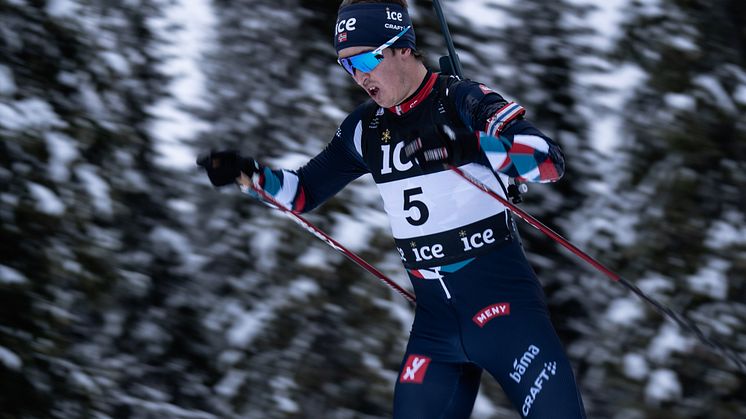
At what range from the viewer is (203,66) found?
6.09 metres

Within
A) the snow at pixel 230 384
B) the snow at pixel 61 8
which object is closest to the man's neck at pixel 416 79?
the snow at pixel 230 384

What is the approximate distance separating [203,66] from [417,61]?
332 centimetres

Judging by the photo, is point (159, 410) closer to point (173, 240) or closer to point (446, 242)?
point (173, 240)

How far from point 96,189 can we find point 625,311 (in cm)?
376

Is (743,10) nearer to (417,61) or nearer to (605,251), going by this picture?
(605,251)

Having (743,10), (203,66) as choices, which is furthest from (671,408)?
(203,66)

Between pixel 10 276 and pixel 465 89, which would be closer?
pixel 465 89

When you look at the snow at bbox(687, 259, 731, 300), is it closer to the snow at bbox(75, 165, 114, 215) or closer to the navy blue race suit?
the navy blue race suit

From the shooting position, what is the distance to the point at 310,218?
5422 millimetres

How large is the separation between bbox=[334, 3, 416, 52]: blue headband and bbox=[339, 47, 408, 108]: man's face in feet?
0.11

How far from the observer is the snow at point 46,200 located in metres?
5.20

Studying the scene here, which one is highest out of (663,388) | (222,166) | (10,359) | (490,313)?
(222,166)

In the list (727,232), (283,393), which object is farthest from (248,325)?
(727,232)

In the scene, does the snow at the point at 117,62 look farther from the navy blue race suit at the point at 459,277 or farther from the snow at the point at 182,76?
the navy blue race suit at the point at 459,277
